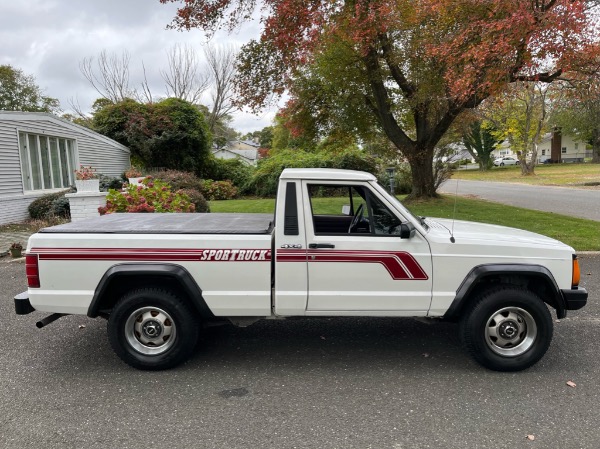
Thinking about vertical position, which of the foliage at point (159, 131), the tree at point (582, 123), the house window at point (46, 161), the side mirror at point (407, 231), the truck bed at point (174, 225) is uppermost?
the tree at point (582, 123)

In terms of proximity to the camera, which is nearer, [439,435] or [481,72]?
[439,435]

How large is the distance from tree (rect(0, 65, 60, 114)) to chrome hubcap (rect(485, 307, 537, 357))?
5125 cm

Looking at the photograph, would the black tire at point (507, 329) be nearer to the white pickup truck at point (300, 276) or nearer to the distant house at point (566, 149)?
the white pickup truck at point (300, 276)

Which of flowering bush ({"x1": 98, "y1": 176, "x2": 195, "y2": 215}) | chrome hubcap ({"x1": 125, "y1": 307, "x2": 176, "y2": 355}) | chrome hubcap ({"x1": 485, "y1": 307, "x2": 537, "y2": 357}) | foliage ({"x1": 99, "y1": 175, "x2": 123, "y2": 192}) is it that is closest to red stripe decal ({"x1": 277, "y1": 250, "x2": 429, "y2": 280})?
chrome hubcap ({"x1": 485, "y1": 307, "x2": 537, "y2": 357})

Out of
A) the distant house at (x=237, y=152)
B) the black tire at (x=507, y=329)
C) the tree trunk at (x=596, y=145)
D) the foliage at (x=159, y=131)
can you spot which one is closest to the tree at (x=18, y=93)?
the distant house at (x=237, y=152)

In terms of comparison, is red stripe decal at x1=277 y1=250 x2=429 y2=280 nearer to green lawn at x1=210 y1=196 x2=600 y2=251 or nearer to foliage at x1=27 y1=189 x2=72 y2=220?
green lawn at x1=210 y1=196 x2=600 y2=251

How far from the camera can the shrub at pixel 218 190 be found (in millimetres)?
22562

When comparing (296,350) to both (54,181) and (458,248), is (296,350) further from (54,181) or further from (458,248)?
(54,181)

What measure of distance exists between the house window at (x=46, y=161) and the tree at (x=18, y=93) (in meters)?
35.2

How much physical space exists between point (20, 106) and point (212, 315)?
51973 millimetres

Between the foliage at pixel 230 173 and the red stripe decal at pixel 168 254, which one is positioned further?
the foliage at pixel 230 173

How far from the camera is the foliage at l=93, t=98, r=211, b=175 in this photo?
2194cm

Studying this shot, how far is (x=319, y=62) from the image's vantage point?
15688mm

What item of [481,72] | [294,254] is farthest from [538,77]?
[294,254]
